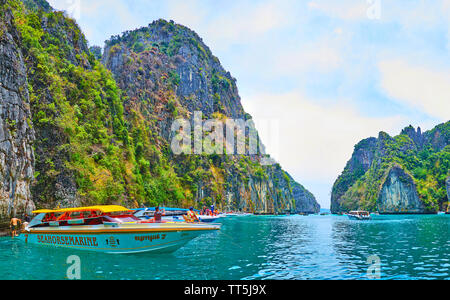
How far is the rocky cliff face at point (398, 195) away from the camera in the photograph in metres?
144

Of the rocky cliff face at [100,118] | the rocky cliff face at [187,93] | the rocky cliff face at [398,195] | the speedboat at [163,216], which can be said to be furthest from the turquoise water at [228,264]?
the rocky cliff face at [398,195]

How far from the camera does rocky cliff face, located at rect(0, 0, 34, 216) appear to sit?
2530cm

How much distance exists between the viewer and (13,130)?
2722 cm

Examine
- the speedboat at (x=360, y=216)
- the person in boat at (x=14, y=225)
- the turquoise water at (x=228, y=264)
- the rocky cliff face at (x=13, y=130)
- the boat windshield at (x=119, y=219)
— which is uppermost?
the rocky cliff face at (x=13, y=130)

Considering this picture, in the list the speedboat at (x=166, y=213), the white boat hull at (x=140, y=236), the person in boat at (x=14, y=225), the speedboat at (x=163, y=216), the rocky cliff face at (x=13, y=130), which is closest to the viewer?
the white boat hull at (x=140, y=236)

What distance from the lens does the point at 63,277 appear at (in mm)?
12883

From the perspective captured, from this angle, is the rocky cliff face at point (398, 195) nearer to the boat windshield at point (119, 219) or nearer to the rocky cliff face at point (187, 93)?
the rocky cliff face at point (187, 93)

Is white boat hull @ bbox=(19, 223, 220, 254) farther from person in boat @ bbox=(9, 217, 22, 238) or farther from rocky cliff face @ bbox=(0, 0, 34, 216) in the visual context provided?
rocky cliff face @ bbox=(0, 0, 34, 216)

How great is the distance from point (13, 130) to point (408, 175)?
16595 centimetres

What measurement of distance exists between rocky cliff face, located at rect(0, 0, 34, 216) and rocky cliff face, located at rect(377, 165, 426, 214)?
515 ft

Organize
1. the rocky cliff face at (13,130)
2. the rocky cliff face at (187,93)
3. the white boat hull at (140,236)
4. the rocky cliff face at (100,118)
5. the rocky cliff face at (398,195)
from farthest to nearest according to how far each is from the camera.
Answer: the rocky cliff face at (398,195)
the rocky cliff face at (187,93)
the rocky cliff face at (100,118)
the rocky cliff face at (13,130)
the white boat hull at (140,236)

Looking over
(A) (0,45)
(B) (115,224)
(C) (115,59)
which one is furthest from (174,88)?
(B) (115,224)

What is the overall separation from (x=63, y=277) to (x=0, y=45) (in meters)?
25.6
